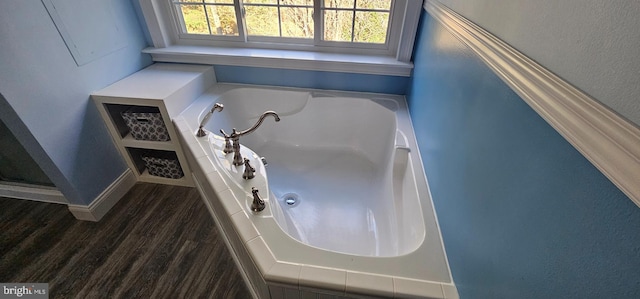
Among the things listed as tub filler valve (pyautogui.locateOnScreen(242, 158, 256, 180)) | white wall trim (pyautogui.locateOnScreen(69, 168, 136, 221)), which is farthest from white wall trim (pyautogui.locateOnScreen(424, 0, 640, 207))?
white wall trim (pyautogui.locateOnScreen(69, 168, 136, 221))

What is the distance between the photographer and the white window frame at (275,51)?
1.73 metres

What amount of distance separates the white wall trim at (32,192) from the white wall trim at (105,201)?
201mm

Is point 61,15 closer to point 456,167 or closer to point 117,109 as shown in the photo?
point 117,109

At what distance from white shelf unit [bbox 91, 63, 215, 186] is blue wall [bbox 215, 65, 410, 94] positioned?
18 centimetres

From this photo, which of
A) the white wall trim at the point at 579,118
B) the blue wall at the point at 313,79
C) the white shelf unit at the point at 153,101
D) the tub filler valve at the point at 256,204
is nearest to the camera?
the white wall trim at the point at 579,118

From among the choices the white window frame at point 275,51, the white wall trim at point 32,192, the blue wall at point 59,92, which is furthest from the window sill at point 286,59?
the white wall trim at point 32,192

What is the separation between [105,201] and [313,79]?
1522mm

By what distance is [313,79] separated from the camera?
6.26ft

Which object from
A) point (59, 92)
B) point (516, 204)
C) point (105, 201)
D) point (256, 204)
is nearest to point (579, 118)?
point (516, 204)

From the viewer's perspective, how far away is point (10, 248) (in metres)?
1.44

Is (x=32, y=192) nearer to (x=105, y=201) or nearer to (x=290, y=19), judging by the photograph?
(x=105, y=201)

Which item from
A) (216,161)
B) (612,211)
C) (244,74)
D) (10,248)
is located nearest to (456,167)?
(612,211)

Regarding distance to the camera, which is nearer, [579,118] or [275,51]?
[579,118]

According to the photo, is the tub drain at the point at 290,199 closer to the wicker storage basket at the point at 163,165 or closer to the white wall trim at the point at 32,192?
the wicker storage basket at the point at 163,165
